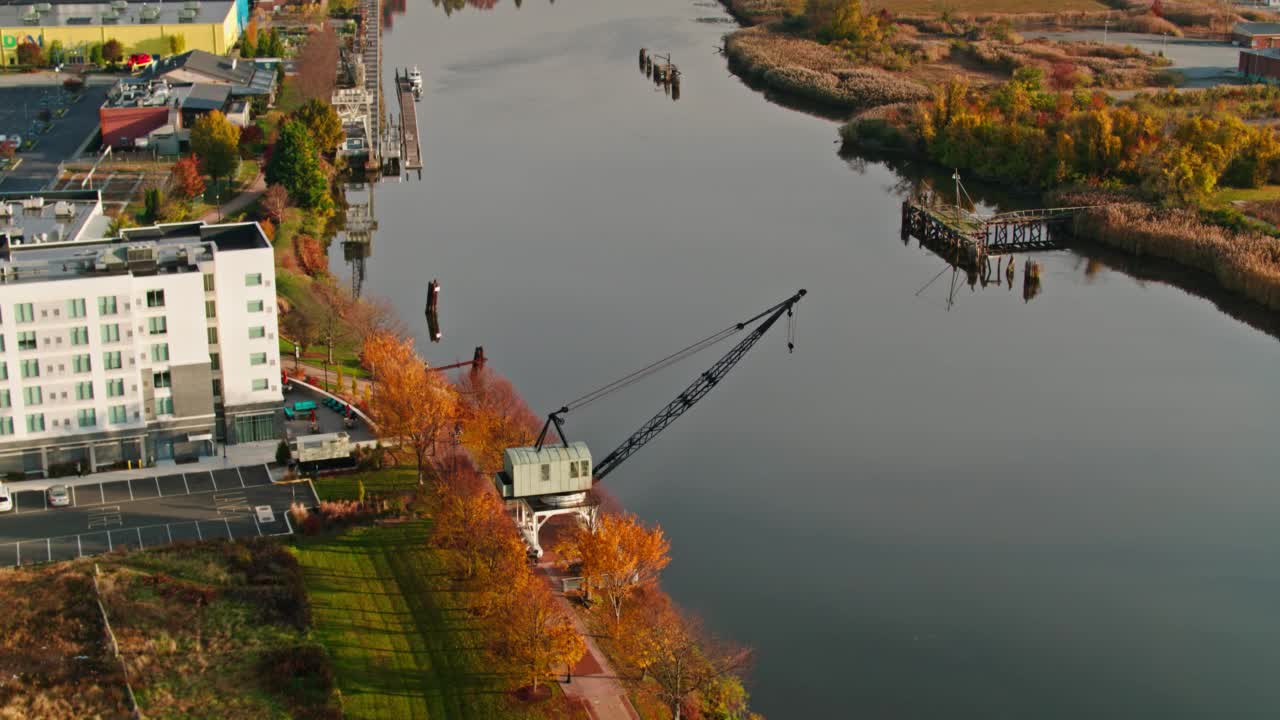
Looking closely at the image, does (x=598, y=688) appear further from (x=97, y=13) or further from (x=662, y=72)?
(x=97, y=13)

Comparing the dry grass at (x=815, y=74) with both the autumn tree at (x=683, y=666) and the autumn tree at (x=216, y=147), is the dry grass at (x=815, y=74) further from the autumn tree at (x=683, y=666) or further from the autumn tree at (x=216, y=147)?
the autumn tree at (x=683, y=666)

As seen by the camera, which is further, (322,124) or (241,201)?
(322,124)

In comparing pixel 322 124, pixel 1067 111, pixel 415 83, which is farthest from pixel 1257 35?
pixel 322 124

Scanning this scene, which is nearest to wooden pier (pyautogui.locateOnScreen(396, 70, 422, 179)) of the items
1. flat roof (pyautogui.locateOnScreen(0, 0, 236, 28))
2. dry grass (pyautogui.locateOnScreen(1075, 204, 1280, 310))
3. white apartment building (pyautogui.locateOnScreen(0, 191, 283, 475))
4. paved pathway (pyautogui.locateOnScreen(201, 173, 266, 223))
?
paved pathway (pyautogui.locateOnScreen(201, 173, 266, 223))

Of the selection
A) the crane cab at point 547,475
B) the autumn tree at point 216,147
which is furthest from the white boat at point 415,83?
the crane cab at point 547,475

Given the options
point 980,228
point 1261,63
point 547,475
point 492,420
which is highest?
point 1261,63

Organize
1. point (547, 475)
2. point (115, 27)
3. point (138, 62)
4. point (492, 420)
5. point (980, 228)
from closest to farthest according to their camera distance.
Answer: point (547, 475) → point (492, 420) → point (980, 228) → point (138, 62) → point (115, 27)
